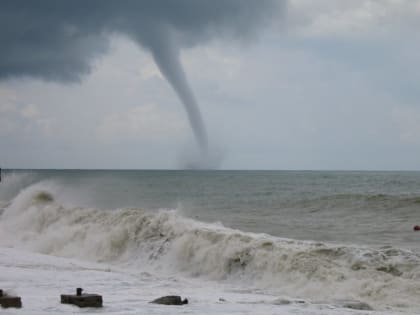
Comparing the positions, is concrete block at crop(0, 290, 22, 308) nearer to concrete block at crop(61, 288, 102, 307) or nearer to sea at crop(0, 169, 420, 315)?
sea at crop(0, 169, 420, 315)

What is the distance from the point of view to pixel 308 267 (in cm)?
1778

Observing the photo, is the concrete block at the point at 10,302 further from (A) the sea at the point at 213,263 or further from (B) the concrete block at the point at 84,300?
(B) the concrete block at the point at 84,300

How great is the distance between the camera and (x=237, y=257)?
20.0 m

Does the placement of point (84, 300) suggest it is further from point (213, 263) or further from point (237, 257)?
point (213, 263)

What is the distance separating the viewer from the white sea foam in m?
16.0

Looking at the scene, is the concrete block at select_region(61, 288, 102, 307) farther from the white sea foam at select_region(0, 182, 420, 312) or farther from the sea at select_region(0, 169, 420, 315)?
the white sea foam at select_region(0, 182, 420, 312)

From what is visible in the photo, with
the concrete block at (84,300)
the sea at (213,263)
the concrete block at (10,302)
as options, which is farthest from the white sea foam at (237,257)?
the concrete block at (10,302)

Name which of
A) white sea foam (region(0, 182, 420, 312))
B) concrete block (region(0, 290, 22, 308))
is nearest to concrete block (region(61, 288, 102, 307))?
concrete block (region(0, 290, 22, 308))

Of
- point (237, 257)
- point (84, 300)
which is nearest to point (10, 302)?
point (84, 300)

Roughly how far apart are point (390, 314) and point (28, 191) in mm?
37629

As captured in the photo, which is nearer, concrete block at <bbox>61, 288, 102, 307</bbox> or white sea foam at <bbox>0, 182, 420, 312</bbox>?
concrete block at <bbox>61, 288, 102, 307</bbox>

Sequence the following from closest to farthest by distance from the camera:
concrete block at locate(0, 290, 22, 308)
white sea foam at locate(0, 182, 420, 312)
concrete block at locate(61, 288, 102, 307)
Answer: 1. concrete block at locate(0, 290, 22, 308)
2. concrete block at locate(61, 288, 102, 307)
3. white sea foam at locate(0, 182, 420, 312)

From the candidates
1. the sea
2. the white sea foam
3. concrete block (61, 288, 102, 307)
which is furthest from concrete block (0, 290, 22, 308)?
the white sea foam

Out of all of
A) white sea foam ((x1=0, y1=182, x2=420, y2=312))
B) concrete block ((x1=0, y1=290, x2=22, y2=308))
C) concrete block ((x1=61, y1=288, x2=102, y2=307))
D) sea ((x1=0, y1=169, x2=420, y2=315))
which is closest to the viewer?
concrete block ((x1=0, y1=290, x2=22, y2=308))
